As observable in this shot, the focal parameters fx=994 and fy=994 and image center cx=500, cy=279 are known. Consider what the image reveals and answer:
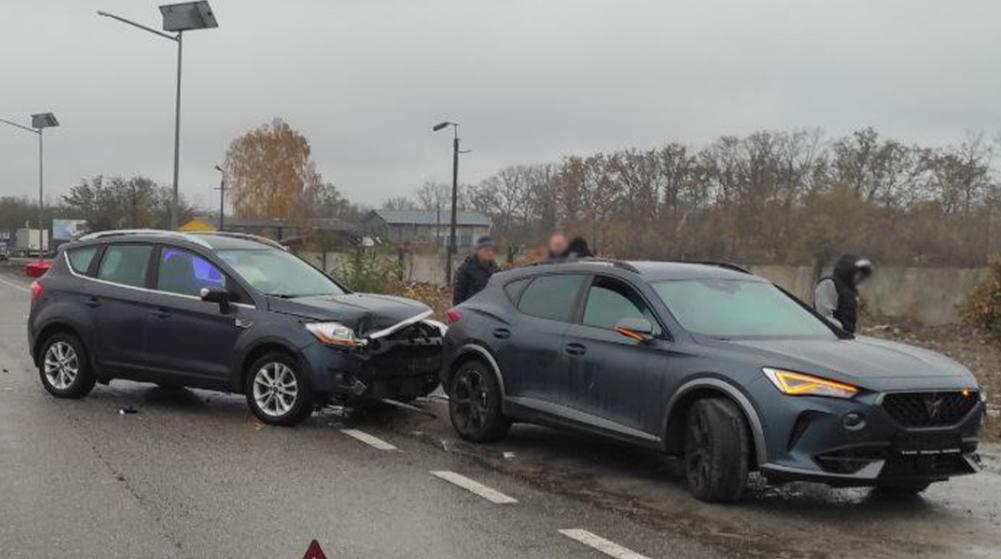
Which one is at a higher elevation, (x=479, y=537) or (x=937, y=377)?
(x=937, y=377)

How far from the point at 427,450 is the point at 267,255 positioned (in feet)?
10.1

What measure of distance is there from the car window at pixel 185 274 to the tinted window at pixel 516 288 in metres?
2.73

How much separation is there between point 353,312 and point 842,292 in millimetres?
4477

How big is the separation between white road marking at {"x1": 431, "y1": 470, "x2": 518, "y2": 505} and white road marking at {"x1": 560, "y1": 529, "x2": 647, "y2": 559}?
77 centimetres

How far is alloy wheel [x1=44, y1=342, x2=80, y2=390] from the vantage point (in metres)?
9.86

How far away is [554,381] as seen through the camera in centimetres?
745

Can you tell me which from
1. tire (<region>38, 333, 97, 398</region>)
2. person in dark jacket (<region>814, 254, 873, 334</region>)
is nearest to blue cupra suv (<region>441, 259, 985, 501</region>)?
person in dark jacket (<region>814, 254, 873, 334</region>)

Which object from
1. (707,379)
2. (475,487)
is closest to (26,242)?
(475,487)

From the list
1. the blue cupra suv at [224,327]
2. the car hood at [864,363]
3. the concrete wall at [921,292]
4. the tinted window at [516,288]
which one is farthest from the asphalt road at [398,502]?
the concrete wall at [921,292]

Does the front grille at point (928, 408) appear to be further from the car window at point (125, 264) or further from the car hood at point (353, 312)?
the car window at point (125, 264)

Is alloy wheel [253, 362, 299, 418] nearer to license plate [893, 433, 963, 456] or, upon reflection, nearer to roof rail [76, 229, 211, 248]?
roof rail [76, 229, 211, 248]

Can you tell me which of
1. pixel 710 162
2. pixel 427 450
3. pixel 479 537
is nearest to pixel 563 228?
pixel 427 450

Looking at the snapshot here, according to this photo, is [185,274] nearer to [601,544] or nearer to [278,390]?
[278,390]

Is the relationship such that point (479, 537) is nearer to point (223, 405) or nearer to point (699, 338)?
point (699, 338)
